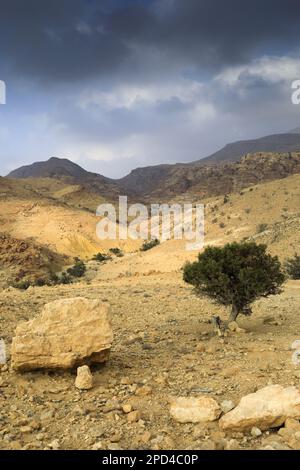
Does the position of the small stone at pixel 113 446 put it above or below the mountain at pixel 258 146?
below

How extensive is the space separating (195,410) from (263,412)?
2.54 ft

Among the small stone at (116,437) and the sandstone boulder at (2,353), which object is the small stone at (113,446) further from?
the sandstone boulder at (2,353)

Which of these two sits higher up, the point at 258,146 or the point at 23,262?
the point at 258,146

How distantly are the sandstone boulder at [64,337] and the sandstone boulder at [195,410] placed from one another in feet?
5.79

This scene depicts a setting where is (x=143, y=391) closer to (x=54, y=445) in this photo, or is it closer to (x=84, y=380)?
(x=84, y=380)

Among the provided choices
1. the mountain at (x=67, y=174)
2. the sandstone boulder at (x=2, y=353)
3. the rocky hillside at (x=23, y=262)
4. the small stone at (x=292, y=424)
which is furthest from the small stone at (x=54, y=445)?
the mountain at (x=67, y=174)

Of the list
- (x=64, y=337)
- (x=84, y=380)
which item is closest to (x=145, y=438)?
(x=84, y=380)

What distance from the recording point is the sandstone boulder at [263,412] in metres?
4.59

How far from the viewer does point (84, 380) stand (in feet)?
19.4

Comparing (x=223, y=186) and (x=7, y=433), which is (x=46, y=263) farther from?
(x=223, y=186)

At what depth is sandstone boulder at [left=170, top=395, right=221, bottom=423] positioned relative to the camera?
4.85m

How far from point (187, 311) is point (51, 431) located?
824 cm
